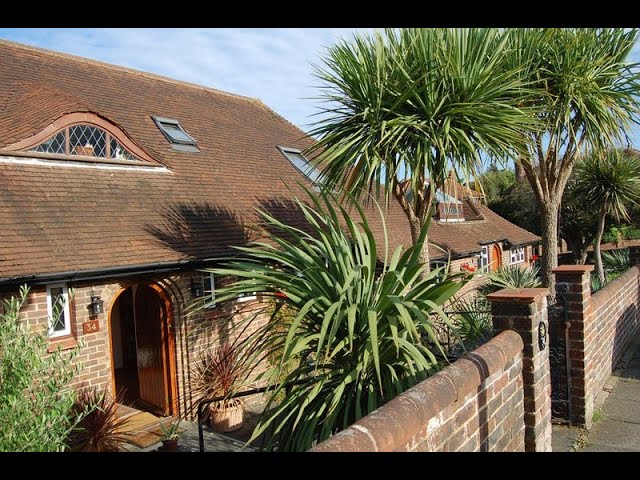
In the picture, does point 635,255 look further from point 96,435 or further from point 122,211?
point 96,435

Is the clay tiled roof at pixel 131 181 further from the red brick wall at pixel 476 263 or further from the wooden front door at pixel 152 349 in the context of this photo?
the wooden front door at pixel 152 349

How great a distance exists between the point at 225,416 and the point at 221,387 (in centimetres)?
45

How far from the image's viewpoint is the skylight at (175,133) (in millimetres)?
12047

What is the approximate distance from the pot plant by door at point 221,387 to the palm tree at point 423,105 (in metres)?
3.46

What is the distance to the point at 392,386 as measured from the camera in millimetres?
4219

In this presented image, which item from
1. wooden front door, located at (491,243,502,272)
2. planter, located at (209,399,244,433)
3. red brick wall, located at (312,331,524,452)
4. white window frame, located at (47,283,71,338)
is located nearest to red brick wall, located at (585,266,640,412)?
red brick wall, located at (312,331,524,452)

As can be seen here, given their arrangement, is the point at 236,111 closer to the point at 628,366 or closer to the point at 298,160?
the point at 298,160

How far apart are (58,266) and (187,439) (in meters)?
3.09

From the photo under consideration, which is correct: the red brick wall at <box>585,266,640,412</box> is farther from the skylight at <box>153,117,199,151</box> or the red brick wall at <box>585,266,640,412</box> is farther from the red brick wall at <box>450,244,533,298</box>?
the skylight at <box>153,117,199,151</box>

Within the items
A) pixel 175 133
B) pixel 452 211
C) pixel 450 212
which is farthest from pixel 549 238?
pixel 452 211

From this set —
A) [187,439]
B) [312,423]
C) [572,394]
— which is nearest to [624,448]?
[572,394]

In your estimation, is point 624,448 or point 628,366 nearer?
point 624,448

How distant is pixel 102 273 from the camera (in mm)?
7566

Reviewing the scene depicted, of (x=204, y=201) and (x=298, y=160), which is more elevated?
(x=298, y=160)
